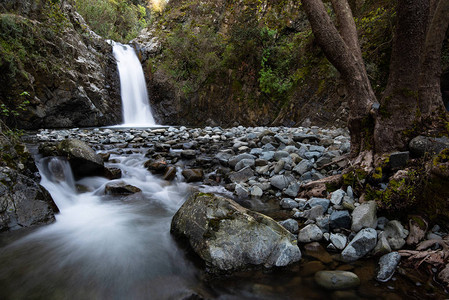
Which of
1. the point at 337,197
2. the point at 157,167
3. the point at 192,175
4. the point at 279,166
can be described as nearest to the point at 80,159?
the point at 157,167

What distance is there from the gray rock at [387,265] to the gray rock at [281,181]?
198cm

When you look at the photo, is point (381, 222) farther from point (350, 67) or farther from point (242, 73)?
point (242, 73)

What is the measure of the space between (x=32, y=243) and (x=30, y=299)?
3.21 feet

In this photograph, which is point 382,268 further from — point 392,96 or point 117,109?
point 117,109

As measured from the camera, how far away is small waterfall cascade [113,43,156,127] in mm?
13242

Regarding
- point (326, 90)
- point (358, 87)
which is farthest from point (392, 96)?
point (326, 90)

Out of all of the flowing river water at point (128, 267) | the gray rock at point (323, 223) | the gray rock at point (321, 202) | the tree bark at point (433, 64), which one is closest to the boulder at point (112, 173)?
the flowing river water at point (128, 267)

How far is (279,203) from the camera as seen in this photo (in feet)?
12.1

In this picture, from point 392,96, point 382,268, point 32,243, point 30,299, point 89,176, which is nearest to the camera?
point 30,299

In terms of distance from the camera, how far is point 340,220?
265 cm

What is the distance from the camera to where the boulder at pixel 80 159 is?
4566mm

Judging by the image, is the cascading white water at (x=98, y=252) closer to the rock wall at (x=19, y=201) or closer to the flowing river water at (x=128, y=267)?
the flowing river water at (x=128, y=267)

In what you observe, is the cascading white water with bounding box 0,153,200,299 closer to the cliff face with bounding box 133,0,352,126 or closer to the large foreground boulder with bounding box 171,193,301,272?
the large foreground boulder with bounding box 171,193,301,272

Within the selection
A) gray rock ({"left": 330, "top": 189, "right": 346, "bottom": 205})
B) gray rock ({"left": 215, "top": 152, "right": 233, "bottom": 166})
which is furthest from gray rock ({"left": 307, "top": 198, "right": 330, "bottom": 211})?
gray rock ({"left": 215, "top": 152, "right": 233, "bottom": 166})
